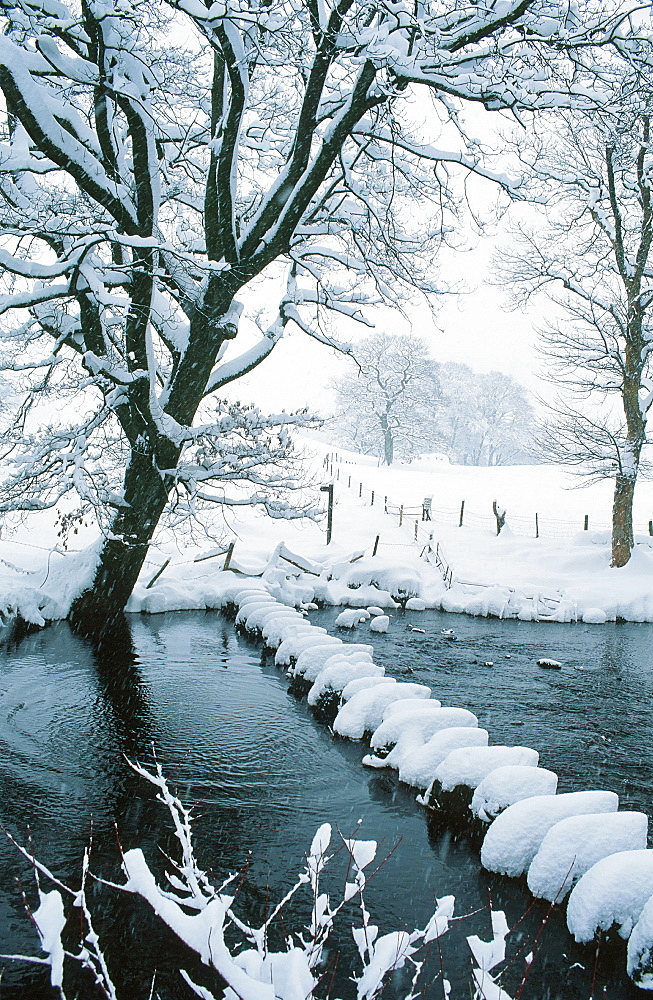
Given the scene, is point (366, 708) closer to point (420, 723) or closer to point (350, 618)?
point (420, 723)

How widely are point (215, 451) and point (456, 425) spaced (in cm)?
5955

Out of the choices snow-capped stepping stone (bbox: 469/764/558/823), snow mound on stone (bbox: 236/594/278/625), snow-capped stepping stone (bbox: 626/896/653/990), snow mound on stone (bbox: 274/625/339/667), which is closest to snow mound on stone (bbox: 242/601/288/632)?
snow mound on stone (bbox: 236/594/278/625)

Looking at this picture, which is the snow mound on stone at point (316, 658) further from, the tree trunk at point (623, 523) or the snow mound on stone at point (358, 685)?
the tree trunk at point (623, 523)

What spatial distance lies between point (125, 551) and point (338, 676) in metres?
4.69

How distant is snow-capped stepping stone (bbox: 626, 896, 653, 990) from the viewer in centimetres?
354

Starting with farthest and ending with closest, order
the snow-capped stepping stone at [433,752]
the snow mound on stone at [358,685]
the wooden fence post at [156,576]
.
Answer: the wooden fence post at [156,576] < the snow mound on stone at [358,685] < the snow-capped stepping stone at [433,752]

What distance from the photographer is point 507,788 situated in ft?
16.4

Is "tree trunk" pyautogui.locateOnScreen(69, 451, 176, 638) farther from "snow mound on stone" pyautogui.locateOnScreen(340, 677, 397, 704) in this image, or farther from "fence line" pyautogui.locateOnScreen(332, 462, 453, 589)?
"fence line" pyautogui.locateOnScreen(332, 462, 453, 589)

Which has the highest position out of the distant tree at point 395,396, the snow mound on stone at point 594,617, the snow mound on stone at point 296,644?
the distant tree at point 395,396

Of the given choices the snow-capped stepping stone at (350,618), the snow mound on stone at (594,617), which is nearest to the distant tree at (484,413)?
the snow mound on stone at (594,617)

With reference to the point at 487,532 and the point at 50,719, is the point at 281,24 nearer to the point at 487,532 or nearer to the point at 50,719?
the point at 50,719

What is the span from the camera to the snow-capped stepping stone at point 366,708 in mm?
6793

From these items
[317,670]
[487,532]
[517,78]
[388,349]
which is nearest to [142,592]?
[317,670]

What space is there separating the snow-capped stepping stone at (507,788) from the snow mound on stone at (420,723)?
3.59 feet
